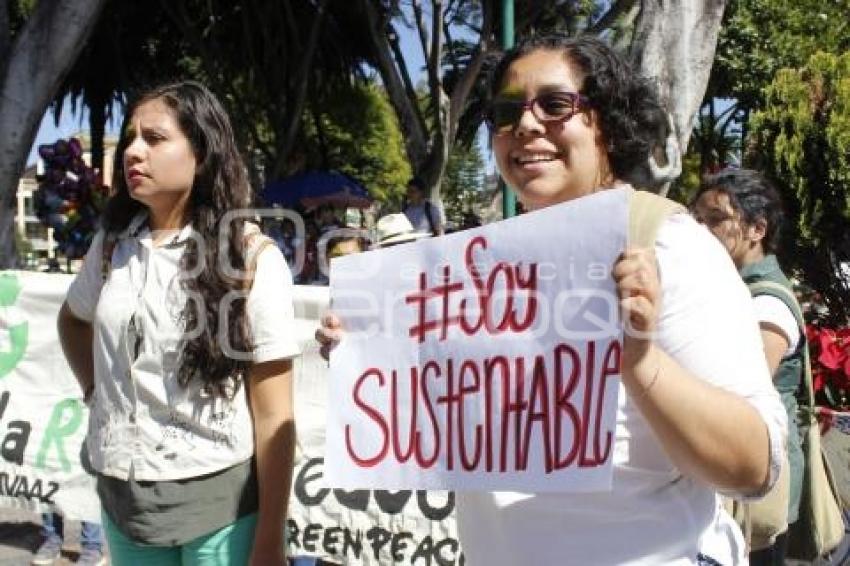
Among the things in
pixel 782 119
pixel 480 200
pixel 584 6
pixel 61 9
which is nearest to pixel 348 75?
pixel 584 6

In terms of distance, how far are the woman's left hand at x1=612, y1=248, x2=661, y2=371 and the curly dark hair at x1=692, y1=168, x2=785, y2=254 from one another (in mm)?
1912

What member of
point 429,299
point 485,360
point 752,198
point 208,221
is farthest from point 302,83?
point 485,360

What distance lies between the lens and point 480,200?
3931 centimetres

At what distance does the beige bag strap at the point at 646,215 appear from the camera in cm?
132

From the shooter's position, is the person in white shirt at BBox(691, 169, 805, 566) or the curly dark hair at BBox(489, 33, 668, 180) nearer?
the curly dark hair at BBox(489, 33, 668, 180)

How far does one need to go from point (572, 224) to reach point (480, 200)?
38.1 m

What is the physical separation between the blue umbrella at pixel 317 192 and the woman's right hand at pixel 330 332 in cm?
1067

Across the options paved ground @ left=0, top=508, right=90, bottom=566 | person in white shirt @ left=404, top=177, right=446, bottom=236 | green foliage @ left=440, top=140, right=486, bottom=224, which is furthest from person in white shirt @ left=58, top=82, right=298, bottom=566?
green foliage @ left=440, top=140, right=486, bottom=224

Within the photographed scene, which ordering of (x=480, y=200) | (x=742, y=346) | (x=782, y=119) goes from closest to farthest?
(x=742, y=346), (x=782, y=119), (x=480, y=200)

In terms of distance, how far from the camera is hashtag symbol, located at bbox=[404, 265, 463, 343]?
1545 millimetres

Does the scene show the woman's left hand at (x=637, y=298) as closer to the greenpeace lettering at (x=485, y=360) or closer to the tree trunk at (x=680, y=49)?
the greenpeace lettering at (x=485, y=360)

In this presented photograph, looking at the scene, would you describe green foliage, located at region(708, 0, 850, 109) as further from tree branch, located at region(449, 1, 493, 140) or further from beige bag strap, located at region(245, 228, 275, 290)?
beige bag strap, located at region(245, 228, 275, 290)

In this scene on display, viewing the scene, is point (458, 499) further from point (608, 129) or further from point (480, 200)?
point (480, 200)

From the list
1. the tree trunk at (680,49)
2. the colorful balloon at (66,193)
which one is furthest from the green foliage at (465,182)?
→ the tree trunk at (680,49)
